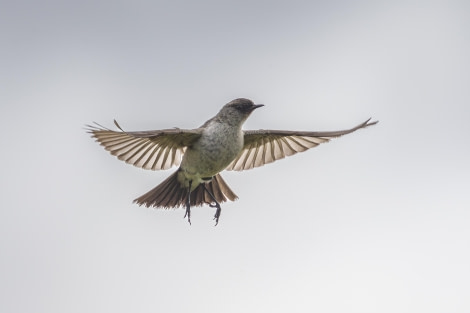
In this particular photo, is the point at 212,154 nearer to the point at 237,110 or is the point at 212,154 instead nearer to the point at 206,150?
the point at 206,150

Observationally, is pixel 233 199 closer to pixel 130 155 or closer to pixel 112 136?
pixel 130 155

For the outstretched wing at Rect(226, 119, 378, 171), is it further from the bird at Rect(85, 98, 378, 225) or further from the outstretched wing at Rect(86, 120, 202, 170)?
the outstretched wing at Rect(86, 120, 202, 170)

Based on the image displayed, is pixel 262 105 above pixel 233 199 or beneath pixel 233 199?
above

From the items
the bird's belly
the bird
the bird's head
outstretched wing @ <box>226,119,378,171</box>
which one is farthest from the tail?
the bird's head

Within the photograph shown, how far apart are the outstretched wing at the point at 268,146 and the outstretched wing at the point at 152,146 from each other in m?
1.23

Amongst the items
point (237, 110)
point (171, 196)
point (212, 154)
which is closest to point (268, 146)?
point (237, 110)

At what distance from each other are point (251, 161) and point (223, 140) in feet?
6.31

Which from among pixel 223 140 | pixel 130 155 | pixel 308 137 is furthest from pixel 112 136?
A: pixel 308 137

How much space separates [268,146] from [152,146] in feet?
8.15

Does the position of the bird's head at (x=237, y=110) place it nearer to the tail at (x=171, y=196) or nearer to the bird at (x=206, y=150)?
the bird at (x=206, y=150)

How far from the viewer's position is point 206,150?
13492mm

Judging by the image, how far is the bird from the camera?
1345 centimetres

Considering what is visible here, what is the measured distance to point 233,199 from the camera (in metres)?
15.2

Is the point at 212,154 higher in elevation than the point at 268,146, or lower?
lower
